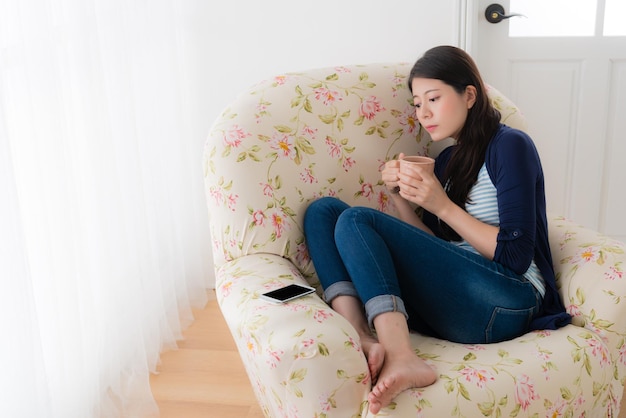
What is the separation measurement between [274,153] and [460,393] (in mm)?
767

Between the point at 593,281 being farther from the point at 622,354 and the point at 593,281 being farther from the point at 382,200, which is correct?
the point at 382,200

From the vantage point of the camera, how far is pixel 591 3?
7.89 ft

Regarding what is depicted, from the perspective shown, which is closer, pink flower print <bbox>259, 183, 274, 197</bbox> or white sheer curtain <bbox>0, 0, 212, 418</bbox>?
white sheer curtain <bbox>0, 0, 212, 418</bbox>

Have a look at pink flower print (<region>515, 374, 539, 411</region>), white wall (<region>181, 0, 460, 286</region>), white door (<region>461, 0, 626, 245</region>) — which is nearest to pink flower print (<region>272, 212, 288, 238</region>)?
pink flower print (<region>515, 374, 539, 411</region>)

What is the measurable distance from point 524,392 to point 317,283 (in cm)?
61

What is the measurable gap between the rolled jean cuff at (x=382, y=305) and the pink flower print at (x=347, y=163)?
0.48 metres

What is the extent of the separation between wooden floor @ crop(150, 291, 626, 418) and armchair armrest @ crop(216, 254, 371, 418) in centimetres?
55

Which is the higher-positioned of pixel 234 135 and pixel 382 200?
pixel 234 135

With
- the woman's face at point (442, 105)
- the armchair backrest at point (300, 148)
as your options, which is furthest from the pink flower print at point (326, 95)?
the woman's face at point (442, 105)

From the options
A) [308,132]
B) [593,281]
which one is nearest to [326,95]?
[308,132]

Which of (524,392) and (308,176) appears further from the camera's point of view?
(308,176)

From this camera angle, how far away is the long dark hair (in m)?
1.60

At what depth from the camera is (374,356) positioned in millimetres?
1286

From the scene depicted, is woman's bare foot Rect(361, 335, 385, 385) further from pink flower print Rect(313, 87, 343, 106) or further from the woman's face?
pink flower print Rect(313, 87, 343, 106)
